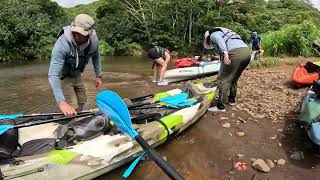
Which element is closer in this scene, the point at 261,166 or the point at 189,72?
the point at 261,166

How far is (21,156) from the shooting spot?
13.2 feet

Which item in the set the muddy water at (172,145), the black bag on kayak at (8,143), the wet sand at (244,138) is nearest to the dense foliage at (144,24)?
the muddy water at (172,145)

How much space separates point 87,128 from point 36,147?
734 mm

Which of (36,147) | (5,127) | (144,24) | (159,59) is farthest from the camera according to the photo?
(144,24)

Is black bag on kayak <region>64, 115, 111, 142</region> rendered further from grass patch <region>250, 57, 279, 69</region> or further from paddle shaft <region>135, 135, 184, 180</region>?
grass patch <region>250, 57, 279, 69</region>

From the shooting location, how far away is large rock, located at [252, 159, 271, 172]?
14.5 ft

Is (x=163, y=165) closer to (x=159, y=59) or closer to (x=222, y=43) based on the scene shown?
(x=222, y=43)

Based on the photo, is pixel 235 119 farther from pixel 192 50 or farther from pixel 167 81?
pixel 192 50

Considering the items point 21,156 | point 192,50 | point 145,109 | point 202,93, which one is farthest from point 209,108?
point 192,50

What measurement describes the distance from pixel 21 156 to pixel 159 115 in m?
2.24

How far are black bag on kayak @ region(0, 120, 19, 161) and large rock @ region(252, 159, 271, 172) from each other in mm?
3055

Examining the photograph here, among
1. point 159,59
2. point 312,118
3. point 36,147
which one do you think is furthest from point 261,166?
point 159,59

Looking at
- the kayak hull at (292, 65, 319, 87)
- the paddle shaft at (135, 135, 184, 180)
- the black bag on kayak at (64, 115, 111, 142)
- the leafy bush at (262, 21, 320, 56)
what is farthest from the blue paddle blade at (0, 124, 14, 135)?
the leafy bush at (262, 21, 320, 56)

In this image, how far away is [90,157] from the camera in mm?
4094
